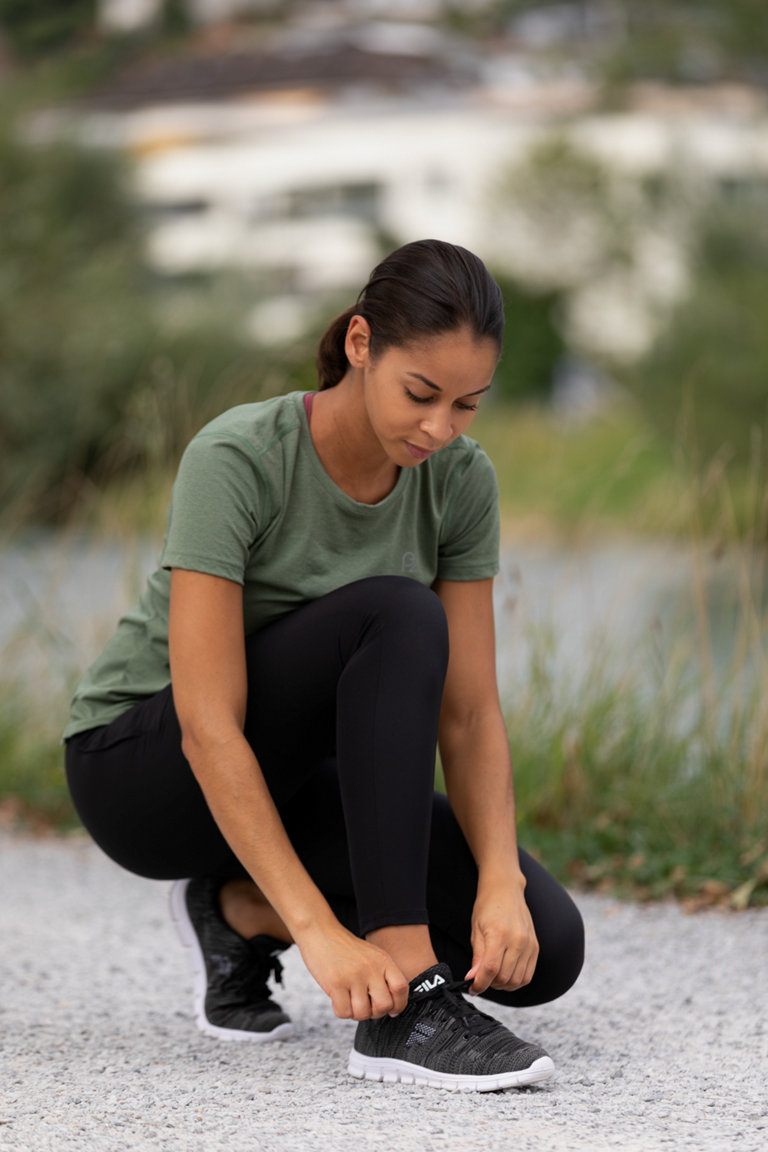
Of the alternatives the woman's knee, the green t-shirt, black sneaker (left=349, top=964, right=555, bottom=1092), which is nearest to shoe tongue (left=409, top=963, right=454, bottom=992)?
black sneaker (left=349, top=964, right=555, bottom=1092)

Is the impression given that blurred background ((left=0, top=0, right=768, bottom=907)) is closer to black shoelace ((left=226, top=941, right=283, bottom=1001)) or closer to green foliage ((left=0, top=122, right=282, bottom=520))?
green foliage ((left=0, top=122, right=282, bottom=520))

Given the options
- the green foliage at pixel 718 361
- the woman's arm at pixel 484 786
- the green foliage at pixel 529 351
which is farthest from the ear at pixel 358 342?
the green foliage at pixel 529 351

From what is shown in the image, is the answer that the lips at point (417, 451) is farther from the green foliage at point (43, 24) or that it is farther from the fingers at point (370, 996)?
the green foliage at point (43, 24)

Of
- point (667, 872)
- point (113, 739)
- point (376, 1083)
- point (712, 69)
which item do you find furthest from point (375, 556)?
point (712, 69)

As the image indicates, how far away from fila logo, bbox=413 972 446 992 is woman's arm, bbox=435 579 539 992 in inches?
1.8

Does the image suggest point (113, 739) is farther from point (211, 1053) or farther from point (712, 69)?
point (712, 69)

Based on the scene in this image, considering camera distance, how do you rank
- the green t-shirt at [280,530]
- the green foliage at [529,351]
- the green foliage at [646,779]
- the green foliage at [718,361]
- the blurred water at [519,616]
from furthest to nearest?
the green foliage at [529,351] → the green foliage at [718,361] → the blurred water at [519,616] → the green foliage at [646,779] → the green t-shirt at [280,530]

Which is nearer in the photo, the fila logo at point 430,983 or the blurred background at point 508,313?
the fila logo at point 430,983

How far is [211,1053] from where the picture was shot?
1.87 m

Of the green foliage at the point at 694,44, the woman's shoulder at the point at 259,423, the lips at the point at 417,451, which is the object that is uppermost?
the green foliage at the point at 694,44

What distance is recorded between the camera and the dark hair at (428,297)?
166 cm

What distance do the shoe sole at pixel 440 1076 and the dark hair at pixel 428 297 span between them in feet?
2.70

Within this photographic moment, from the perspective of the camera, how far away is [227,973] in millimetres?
1969

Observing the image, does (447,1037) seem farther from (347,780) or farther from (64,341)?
(64,341)
